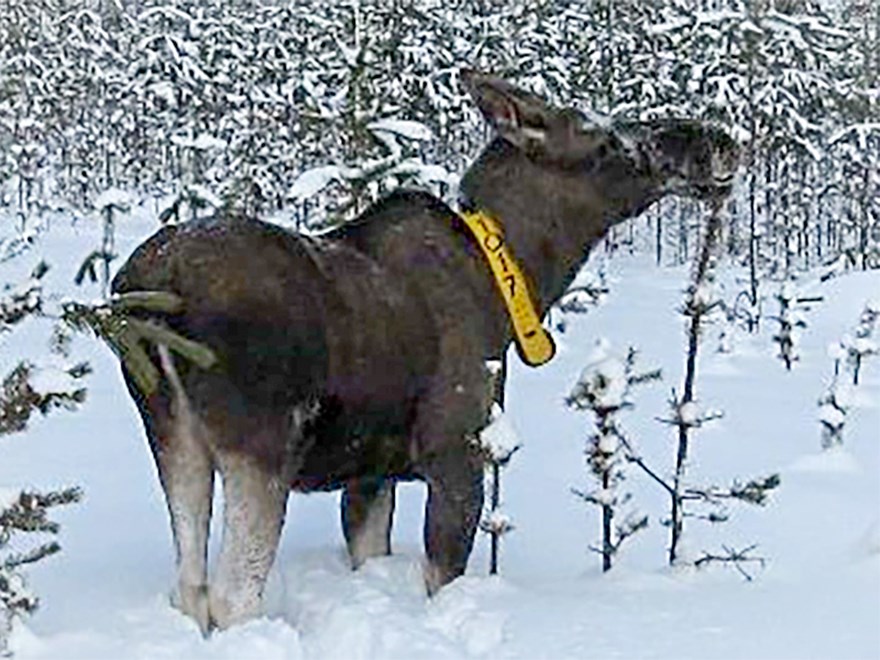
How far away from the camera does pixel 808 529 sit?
224 inches

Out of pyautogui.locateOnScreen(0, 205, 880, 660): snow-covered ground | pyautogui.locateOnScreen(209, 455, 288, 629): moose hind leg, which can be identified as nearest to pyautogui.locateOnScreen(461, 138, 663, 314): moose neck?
pyautogui.locateOnScreen(0, 205, 880, 660): snow-covered ground

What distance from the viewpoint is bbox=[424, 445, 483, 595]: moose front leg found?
4.75m

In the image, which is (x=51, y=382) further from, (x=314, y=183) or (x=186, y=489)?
(x=314, y=183)

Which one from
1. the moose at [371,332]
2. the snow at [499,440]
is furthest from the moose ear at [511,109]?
the snow at [499,440]

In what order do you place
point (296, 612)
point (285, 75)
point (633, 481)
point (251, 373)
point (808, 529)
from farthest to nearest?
1. point (285, 75)
2. point (633, 481)
3. point (808, 529)
4. point (296, 612)
5. point (251, 373)

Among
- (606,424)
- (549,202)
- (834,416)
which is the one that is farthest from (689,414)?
(834,416)

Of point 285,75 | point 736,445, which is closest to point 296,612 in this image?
point 736,445

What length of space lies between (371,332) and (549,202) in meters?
0.99

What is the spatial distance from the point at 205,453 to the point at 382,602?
2.49 ft

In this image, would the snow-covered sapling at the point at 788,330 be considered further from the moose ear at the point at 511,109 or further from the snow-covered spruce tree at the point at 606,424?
the moose ear at the point at 511,109

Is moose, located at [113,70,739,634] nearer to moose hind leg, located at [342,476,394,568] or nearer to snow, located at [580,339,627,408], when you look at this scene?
moose hind leg, located at [342,476,394,568]

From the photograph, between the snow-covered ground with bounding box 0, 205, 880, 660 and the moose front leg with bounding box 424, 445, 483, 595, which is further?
the moose front leg with bounding box 424, 445, 483, 595

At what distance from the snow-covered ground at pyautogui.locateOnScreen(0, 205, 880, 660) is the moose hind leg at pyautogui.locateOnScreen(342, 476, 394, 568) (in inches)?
3.0

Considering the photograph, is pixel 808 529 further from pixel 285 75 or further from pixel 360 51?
pixel 285 75
